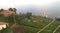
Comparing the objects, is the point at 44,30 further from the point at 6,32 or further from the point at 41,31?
the point at 6,32

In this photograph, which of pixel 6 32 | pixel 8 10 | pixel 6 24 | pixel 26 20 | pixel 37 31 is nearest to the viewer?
pixel 6 32

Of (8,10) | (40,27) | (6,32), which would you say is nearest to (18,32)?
(6,32)

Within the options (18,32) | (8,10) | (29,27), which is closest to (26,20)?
(29,27)

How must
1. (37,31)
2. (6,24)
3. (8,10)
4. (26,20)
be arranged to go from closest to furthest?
(37,31)
(6,24)
(26,20)
(8,10)

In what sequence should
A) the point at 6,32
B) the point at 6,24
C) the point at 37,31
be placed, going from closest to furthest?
1. the point at 6,32
2. the point at 37,31
3. the point at 6,24

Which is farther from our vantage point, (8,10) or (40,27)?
(8,10)

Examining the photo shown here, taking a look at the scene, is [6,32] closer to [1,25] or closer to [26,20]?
[1,25]

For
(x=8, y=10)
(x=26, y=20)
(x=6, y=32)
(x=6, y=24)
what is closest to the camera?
(x=6, y=32)

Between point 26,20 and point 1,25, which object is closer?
point 1,25
